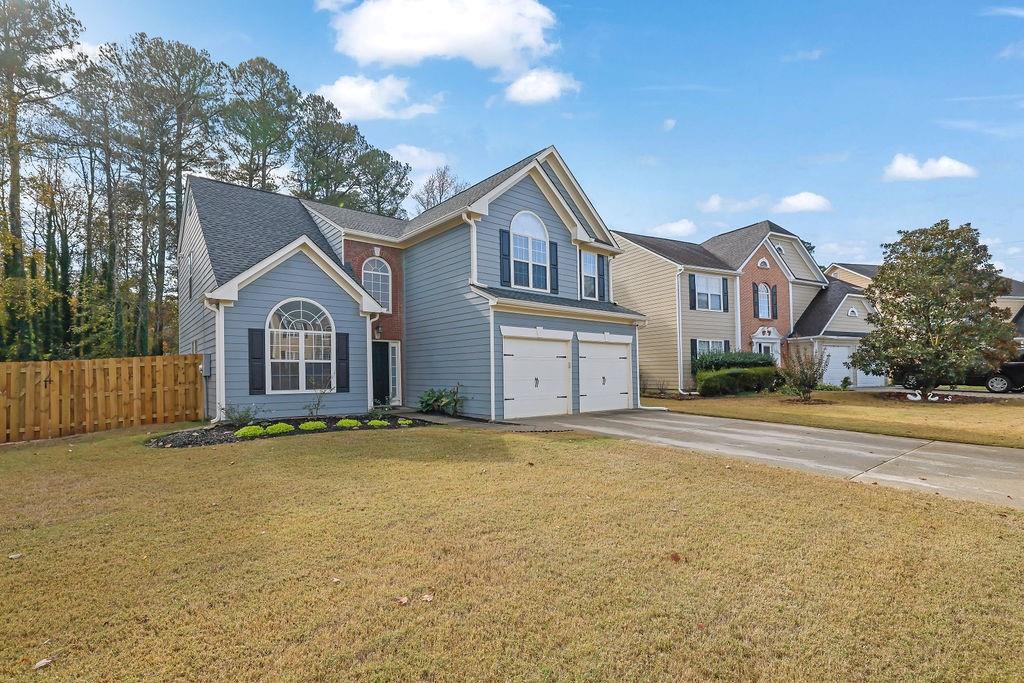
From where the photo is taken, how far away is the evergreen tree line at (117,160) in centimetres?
1549

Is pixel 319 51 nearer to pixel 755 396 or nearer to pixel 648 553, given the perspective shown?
pixel 648 553

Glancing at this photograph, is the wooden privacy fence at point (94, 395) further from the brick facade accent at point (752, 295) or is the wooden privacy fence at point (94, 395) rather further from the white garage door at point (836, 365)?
the white garage door at point (836, 365)

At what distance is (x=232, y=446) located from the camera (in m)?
8.64

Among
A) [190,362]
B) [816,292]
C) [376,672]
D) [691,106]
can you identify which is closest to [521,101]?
[691,106]

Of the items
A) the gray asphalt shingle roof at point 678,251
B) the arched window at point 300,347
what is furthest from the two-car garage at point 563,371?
the gray asphalt shingle roof at point 678,251

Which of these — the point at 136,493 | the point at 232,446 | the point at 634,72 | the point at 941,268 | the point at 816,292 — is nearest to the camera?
the point at 136,493

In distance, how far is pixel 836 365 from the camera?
24.9 meters

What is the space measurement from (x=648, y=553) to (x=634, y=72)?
14.0 metres

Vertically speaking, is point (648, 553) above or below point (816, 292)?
below

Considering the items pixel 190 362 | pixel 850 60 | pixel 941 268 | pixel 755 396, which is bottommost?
pixel 755 396

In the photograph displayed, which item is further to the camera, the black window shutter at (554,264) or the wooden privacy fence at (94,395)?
the black window shutter at (554,264)

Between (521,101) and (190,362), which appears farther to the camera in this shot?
(521,101)

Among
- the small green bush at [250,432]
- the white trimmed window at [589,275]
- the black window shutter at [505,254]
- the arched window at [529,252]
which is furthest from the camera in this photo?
the white trimmed window at [589,275]

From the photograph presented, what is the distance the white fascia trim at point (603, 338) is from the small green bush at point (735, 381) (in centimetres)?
613
